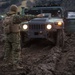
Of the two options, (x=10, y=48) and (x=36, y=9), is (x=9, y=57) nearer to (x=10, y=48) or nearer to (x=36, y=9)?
(x=10, y=48)

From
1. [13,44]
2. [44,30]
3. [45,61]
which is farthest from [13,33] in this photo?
[44,30]

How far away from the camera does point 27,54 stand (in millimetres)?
10031

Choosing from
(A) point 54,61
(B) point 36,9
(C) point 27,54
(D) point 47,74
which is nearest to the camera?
(D) point 47,74

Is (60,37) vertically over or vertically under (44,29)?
under

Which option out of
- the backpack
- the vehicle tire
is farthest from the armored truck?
the backpack

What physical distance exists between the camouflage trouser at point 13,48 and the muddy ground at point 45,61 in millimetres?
290

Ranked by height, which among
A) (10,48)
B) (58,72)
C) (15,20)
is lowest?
(58,72)

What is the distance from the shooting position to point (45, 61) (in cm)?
844

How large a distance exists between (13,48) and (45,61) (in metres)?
1.22

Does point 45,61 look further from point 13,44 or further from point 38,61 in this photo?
point 13,44

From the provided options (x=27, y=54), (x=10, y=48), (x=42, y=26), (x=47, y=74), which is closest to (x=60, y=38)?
(x=42, y=26)

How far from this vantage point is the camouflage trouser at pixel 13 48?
299 inches

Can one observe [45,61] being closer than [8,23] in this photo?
No

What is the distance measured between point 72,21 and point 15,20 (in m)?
7.71
